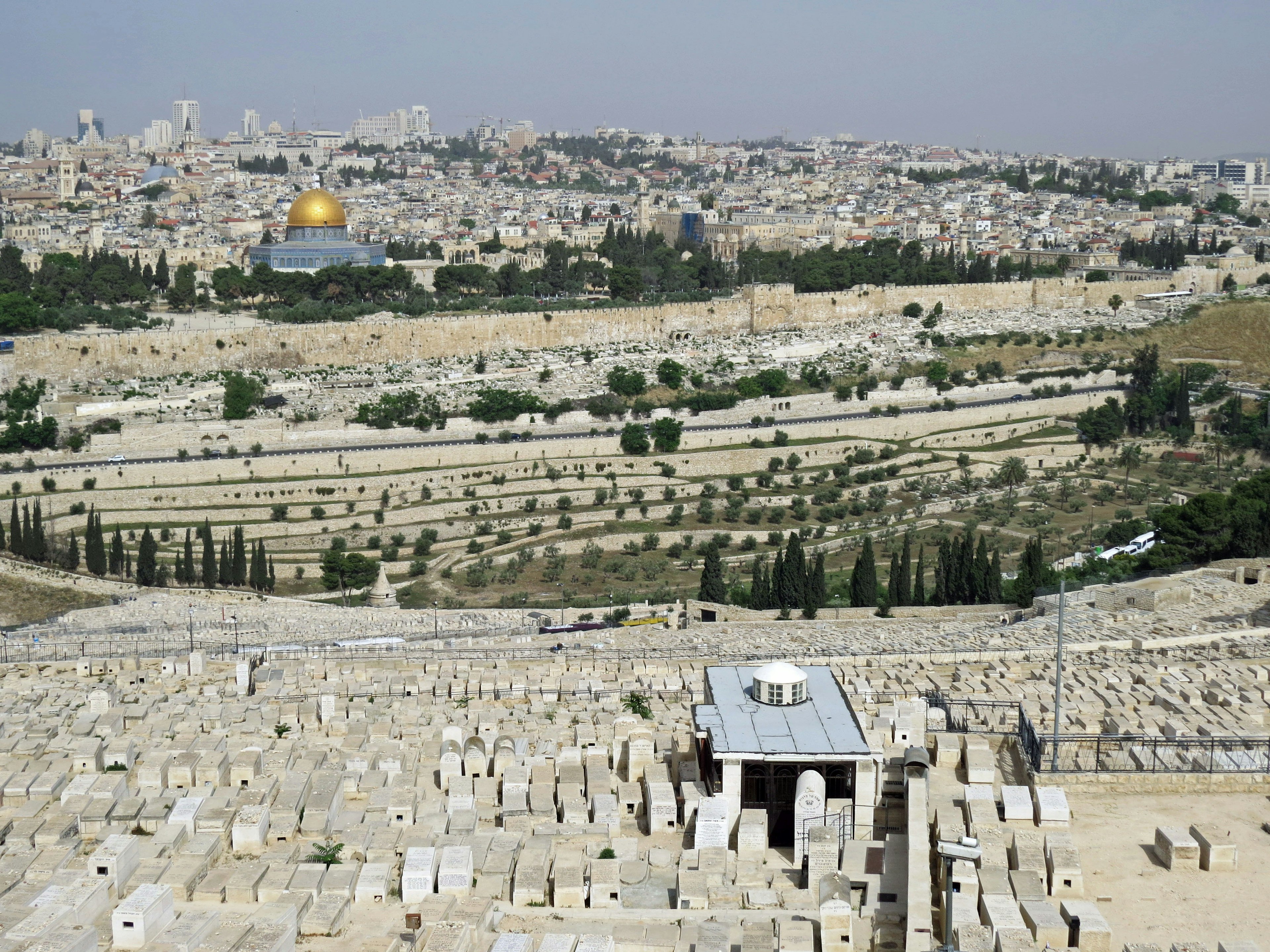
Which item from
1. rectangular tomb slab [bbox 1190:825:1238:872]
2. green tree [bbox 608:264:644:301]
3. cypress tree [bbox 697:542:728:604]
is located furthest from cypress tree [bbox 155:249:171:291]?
rectangular tomb slab [bbox 1190:825:1238:872]

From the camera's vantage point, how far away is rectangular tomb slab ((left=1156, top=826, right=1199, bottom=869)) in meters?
9.91

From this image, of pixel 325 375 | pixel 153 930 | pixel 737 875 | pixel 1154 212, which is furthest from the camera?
pixel 1154 212

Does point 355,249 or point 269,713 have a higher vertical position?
point 355,249

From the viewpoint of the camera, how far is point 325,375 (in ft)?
129

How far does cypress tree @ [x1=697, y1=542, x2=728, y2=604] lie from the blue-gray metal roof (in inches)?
465

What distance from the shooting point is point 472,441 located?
33.8m

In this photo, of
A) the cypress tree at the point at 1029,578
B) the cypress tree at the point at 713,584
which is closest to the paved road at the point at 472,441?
the cypress tree at the point at 713,584

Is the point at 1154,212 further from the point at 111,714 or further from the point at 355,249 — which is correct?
the point at 111,714

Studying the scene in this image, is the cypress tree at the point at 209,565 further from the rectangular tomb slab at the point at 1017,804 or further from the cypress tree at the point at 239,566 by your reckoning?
the rectangular tomb slab at the point at 1017,804

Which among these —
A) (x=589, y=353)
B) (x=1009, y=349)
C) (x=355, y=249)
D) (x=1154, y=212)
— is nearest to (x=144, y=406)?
(x=589, y=353)

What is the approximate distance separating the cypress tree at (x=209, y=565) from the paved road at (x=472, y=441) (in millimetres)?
5644

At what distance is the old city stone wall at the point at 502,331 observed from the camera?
38812 mm

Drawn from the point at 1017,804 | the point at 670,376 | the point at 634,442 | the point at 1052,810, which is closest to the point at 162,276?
the point at 670,376

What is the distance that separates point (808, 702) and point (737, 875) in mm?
1921
